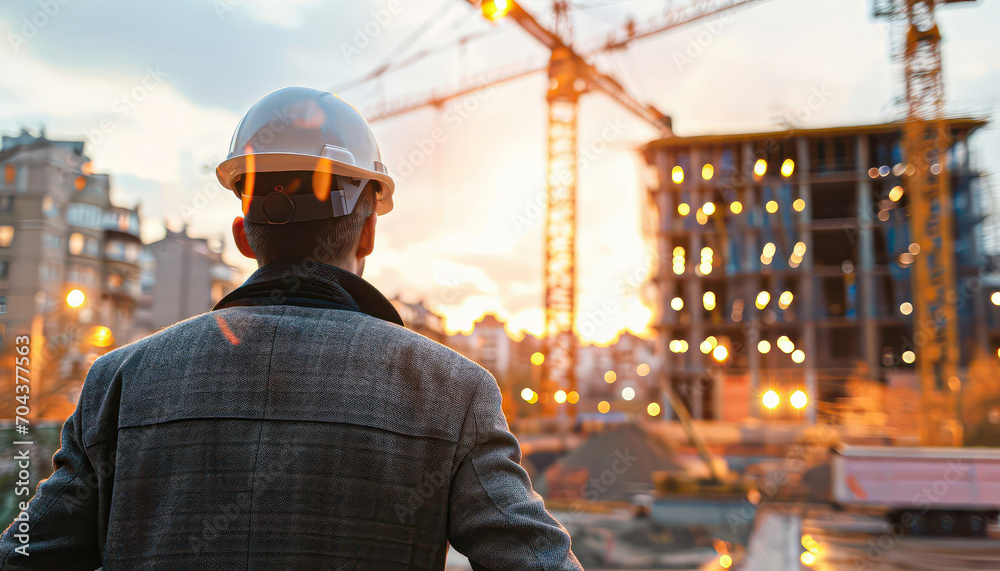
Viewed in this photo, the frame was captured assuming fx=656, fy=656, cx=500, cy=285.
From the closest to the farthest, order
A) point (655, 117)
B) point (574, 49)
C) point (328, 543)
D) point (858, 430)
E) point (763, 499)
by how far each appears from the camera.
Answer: point (328, 543) → point (763, 499) → point (858, 430) → point (574, 49) → point (655, 117)

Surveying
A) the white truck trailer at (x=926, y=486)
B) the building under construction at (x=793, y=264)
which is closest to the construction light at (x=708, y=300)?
the building under construction at (x=793, y=264)

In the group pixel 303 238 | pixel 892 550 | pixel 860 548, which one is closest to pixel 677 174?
pixel 892 550

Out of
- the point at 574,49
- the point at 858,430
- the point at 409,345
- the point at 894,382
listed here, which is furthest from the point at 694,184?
the point at 409,345

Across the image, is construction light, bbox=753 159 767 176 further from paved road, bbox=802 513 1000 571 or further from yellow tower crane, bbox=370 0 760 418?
paved road, bbox=802 513 1000 571

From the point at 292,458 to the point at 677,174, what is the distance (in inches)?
1882

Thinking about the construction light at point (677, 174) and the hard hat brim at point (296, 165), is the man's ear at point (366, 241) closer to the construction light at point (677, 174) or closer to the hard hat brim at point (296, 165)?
the hard hat brim at point (296, 165)

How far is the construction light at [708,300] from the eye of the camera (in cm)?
4509

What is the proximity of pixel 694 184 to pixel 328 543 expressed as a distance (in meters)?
47.3

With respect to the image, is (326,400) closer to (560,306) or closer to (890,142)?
(560,306)

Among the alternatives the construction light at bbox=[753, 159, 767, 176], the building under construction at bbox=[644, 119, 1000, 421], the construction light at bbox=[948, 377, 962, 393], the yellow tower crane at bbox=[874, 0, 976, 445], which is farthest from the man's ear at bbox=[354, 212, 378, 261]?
the construction light at bbox=[753, 159, 767, 176]

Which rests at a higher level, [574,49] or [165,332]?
[574,49]

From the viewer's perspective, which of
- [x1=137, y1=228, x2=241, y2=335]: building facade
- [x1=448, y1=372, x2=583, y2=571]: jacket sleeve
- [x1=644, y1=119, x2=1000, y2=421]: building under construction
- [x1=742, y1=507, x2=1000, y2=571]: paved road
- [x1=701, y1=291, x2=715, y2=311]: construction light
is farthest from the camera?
[x1=701, y1=291, x2=715, y2=311]: construction light

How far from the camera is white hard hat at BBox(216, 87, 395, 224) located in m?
1.29

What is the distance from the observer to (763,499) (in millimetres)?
18922
